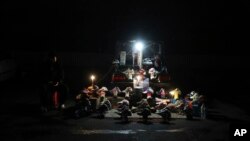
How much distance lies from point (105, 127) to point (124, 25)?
20.8 metres

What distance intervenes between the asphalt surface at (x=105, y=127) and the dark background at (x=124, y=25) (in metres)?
15.4

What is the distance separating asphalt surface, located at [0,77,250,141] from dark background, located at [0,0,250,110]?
50.4 feet

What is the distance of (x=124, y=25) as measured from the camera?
105 feet

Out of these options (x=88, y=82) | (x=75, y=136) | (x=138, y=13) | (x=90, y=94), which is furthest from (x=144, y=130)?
(x=138, y=13)

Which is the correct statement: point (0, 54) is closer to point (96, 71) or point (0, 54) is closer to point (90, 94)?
point (96, 71)

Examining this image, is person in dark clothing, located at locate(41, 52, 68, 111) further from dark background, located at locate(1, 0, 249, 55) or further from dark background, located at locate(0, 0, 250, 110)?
dark background, located at locate(1, 0, 249, 55)

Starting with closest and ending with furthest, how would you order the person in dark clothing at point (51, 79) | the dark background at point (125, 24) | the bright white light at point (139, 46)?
the person in dark clothing at point (51, 79)
the bright white light at point (139, 46)
the dark background at point (125, 24)

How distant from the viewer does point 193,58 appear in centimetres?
2714

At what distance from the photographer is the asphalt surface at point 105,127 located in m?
11.2

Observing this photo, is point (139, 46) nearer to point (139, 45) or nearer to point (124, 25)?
point (139, 45)

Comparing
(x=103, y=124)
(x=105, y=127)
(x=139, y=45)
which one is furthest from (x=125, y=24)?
(x=105, y=127)

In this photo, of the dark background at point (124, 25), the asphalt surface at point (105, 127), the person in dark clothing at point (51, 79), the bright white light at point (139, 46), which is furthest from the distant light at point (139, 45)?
the dark background at point (124, 25)

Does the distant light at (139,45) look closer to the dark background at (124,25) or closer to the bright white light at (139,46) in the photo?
the bright white light at (139,46)

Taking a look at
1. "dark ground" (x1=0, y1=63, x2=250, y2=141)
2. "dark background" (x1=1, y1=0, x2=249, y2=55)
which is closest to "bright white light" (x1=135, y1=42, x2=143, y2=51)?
"dark ground" (x1=0, y1=63, x2=250, y2=141)
